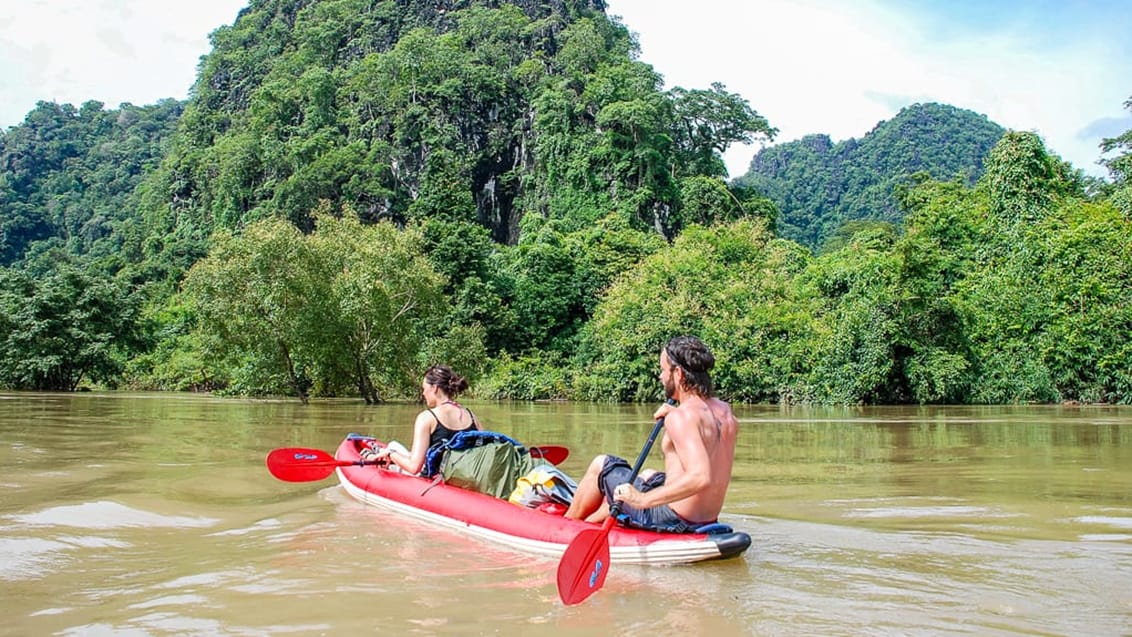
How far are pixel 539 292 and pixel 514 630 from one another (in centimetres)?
3594

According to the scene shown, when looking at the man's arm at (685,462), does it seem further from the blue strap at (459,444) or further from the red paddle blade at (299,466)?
the red paddle blade at (299,466)

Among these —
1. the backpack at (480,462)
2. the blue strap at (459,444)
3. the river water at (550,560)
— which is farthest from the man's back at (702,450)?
the blue strap at (459,444)

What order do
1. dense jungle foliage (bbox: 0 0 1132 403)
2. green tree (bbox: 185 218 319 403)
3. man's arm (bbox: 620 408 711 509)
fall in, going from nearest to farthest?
man's arm (bbox: 620 408 711 509)
green tree (bbox: 185 218 319 403)
dense jungle foliage (bbox: 0 0 1132 403)

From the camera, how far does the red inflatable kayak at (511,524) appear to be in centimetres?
428

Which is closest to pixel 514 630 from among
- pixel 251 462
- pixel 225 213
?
pixel 251 462

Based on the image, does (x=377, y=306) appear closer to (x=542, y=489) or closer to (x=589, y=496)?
(x=542, y=489)

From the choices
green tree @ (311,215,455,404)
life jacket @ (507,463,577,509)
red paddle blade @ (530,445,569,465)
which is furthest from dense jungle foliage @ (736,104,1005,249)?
life jacket @ (507,463,577,509)

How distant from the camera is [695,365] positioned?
168 inches

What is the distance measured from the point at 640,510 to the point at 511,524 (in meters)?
0.80

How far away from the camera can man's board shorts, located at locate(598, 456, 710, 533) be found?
444 centimetres

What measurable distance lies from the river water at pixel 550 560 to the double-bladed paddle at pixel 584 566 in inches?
3.0

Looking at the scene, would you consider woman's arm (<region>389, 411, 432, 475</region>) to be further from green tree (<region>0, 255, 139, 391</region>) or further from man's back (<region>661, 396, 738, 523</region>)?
green tree (<region>0, 255, 139, 391</region>)

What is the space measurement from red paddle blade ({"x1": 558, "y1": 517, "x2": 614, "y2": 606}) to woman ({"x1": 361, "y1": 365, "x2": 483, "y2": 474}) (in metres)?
2.27

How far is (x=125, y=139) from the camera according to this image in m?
98.2
